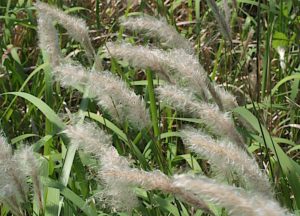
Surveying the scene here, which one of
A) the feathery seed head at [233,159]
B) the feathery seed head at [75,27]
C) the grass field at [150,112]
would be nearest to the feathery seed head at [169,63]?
the grass field at [150,112]

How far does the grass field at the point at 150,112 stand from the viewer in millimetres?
1806

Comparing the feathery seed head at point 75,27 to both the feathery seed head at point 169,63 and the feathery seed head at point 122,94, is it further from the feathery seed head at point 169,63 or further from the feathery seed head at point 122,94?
the feathery seed head at point 122,94

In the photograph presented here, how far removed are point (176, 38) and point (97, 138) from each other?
448 mm

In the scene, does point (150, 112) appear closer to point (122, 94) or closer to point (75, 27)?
point (75, 27)

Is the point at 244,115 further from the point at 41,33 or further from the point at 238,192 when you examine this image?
the point at 238,192

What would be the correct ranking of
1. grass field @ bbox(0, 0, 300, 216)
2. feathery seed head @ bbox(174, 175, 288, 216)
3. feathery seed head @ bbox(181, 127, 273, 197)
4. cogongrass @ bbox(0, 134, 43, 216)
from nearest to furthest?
feathery seed head @ bbox(174, 175, 288, 216) → feathery seed head @ bbox(181, 127, 273, 197) → cogongrass @ bbox(0, 134, 43, 216) → grass field @ bbox(0, 0, 300, 216)

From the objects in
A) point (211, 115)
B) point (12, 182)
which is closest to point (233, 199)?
point (211, 115)

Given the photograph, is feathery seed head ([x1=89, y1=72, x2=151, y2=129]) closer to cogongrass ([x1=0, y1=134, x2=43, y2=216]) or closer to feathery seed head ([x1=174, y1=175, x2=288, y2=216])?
cogongrass ([x1=0, y1=134, x2=43, y2=216])

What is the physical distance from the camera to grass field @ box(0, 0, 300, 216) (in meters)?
1.81

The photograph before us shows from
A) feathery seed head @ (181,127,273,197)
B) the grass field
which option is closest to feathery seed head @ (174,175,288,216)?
the grass field

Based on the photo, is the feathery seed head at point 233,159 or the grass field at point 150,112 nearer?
the feathery seed head at point 233,159

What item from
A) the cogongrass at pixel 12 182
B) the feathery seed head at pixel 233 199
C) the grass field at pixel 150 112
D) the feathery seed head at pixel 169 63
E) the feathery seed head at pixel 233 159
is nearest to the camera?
the feathery seed head at pixel 233 199

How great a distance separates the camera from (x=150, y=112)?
103 inches

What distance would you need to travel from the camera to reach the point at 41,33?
6.77 feet
